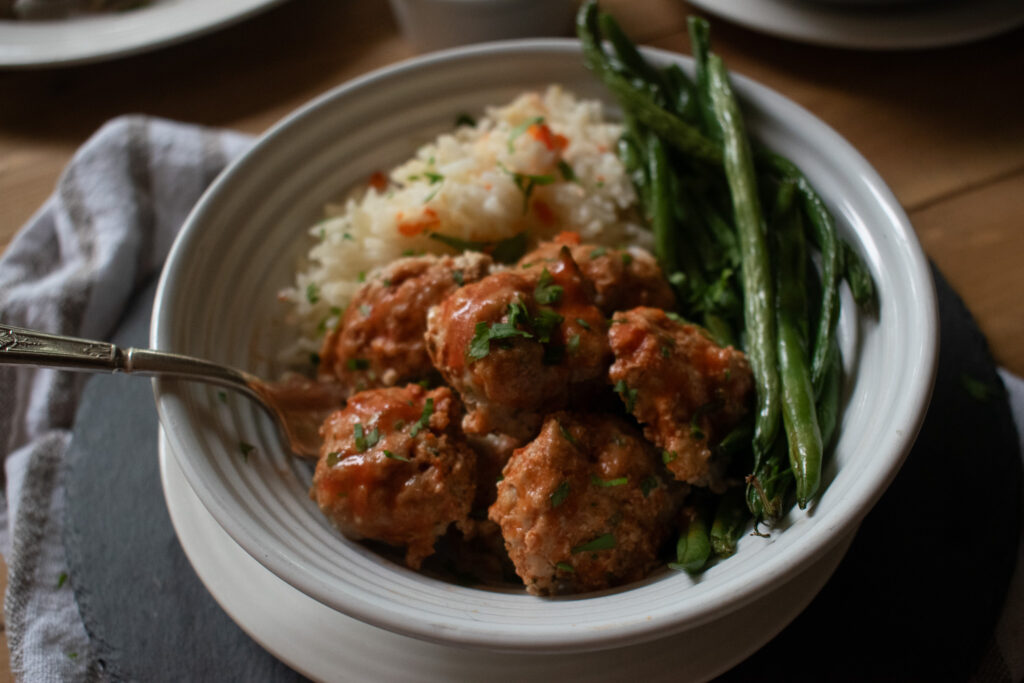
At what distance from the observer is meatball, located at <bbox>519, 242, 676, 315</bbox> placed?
7.93ft

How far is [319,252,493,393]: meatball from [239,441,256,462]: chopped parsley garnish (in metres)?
0.43

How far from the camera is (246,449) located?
7.14ft

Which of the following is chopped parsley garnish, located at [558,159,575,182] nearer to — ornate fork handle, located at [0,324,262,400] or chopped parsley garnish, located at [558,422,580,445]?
chopped parsley garnish, located at [558,422,580,445]


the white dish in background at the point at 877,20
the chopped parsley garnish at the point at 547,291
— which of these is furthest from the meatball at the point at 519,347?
the white dish in background at the point at 877,20

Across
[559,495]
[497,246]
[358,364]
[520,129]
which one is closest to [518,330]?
[559,495]

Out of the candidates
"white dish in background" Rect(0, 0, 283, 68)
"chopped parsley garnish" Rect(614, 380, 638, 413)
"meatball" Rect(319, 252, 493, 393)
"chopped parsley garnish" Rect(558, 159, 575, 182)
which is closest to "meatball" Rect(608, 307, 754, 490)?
"chopped parsley garnish" Rect(614, 380, 638, 413)

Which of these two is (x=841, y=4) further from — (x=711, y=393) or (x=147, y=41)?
(x=147, y=41)

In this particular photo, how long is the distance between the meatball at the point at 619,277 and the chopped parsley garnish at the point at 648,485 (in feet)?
1.90

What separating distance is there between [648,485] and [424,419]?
0.61 metres

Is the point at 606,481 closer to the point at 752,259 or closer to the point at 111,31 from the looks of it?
the point at 752,259

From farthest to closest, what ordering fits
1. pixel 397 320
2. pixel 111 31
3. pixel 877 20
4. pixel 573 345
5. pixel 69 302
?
pixel 111 31
pixel 877 20
pixel 69 302
pixel 397 320
pixel 573 345

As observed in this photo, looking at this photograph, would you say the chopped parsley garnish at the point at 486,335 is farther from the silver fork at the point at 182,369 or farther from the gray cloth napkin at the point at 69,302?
the gray cloth napkin at the point at 69,302

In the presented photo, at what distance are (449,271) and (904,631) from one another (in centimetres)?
160

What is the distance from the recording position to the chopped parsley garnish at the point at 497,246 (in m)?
2.79
